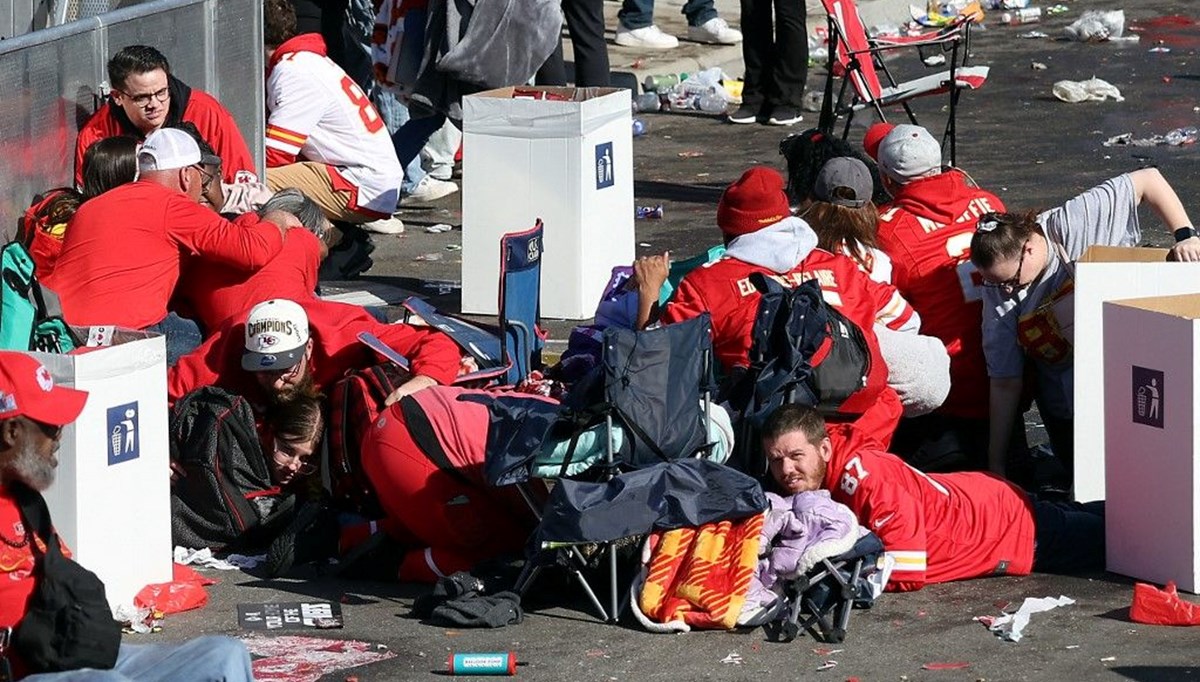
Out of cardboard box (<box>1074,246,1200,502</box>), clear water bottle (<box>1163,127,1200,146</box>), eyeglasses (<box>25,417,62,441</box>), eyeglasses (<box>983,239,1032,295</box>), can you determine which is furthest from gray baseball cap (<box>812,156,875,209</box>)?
clear water bottle (<box>1163,127,1200,146</box>)

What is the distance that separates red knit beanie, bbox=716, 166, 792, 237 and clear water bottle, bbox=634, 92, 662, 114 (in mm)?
7208

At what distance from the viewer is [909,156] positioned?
7.53m

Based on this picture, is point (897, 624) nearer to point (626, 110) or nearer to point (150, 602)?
point (150, 602)

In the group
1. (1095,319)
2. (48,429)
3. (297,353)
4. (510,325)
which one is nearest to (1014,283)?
(1095,319)

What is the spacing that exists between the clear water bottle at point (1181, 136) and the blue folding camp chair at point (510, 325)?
238 inches

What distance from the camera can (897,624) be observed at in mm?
5910

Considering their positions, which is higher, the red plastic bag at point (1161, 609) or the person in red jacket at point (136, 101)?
the person in red jacket at point (136, 101)

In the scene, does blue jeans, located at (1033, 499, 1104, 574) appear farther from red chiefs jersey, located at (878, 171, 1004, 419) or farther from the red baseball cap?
the red baseball cap

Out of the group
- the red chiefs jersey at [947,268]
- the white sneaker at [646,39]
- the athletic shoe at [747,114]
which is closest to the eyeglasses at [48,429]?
the red chiefs jersey at [947,268]

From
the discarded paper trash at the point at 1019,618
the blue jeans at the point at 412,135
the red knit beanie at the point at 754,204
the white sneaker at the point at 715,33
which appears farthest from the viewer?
the white sneaker at the point at 715,33

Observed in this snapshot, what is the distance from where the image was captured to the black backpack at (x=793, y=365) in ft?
20.7

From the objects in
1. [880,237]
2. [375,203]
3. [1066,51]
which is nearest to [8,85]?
[375,203]

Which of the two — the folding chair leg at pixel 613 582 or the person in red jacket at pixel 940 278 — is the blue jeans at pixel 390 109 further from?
the folding chair leg at pixel 613 582

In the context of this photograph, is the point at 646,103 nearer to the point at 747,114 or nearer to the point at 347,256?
the point at 747,114
